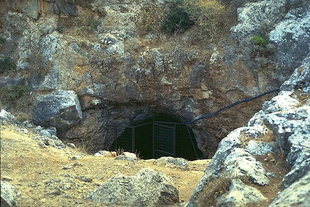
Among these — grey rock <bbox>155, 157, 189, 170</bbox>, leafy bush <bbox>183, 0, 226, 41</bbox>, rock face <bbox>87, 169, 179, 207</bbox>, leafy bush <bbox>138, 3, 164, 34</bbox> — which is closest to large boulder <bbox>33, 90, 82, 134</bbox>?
leafy bush <bbox>138, 3, 164, 34</bbox>

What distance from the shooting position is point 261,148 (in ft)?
23.3

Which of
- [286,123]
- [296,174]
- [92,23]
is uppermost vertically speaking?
[92,23]

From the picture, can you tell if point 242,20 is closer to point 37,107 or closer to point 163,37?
point 163,37

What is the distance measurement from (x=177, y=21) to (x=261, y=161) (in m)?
10.1

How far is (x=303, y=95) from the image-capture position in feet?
30.0

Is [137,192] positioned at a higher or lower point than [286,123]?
lower

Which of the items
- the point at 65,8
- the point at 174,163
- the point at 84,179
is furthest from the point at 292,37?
the point at 84,179

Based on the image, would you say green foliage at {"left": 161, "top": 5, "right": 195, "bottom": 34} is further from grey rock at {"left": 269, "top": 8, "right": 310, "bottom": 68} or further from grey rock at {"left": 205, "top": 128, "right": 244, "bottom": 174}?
grey rock at {"left": 205, "top": 128, "right": 244, "bottom": 174}

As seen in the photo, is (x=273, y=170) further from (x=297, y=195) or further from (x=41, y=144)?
(x=41, y=144)

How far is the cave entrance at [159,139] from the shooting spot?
16984mm

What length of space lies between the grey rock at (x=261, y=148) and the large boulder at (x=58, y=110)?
8756 mm

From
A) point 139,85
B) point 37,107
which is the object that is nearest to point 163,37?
point 139,85

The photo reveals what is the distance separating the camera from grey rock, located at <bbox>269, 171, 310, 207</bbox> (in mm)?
4770

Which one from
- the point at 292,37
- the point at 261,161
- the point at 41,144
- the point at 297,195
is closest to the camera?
the point at 297,195
